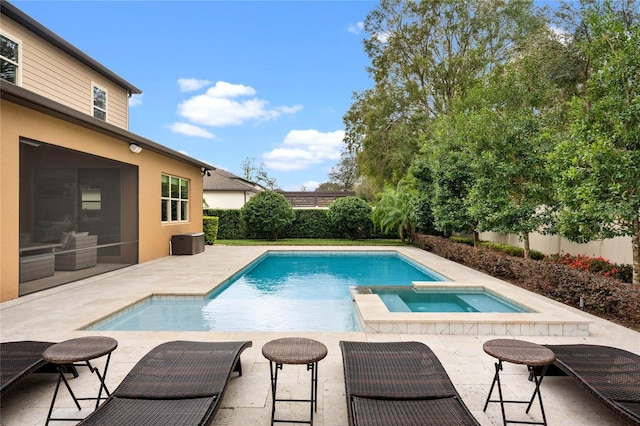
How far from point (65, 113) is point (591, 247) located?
460 inches

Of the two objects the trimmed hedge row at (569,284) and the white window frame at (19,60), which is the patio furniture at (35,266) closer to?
the white window frame at (19,60)

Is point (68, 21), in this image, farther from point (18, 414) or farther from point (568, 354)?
point (568, 354)

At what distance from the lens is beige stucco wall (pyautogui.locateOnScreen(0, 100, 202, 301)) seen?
6180 mm

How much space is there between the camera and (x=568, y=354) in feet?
11.6

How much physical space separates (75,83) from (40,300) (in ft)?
26.6

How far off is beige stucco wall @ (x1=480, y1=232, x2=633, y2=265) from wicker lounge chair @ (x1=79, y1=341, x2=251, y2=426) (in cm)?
828

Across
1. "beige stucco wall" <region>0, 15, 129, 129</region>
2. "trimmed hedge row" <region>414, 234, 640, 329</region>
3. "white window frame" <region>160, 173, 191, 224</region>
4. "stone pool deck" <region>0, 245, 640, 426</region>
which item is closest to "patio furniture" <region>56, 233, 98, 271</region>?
"stone pool deck" <region>0, 245, 640, 426</region>

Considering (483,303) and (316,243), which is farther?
(316,243)

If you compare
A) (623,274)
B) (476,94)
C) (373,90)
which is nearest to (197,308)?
(623,274)

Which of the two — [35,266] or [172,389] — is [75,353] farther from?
[35,266]

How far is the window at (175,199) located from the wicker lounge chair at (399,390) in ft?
35.5

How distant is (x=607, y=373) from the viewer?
10.2 feet

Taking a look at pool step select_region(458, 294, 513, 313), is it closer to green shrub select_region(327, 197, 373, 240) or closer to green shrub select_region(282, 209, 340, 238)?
green shrub select_region(327, 197, 373, 240)

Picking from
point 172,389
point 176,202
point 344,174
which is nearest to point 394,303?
point 172,389
